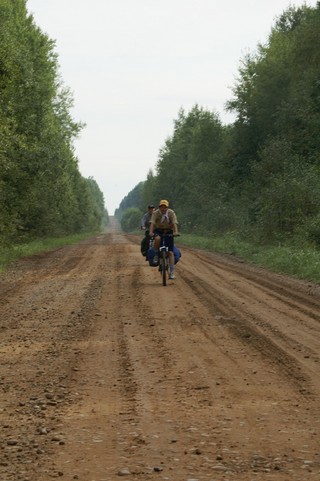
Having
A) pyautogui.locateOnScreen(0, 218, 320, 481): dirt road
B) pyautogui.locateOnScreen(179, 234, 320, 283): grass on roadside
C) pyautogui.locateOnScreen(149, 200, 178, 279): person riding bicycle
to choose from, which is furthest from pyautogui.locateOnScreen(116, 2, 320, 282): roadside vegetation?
pyautogui.locateOnScreen(0, 218, 320, 481): dirt road

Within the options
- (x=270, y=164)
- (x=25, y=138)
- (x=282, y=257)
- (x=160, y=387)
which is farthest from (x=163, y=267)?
(x=270, y=164)

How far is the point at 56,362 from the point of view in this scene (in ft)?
25.1

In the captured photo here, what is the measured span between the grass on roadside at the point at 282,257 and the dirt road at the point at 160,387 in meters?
4.86

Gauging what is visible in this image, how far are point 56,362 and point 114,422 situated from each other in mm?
2430

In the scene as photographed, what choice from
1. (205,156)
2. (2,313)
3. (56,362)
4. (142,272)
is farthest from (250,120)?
(56,362)

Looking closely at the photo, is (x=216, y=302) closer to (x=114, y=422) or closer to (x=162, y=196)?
(x=114, y=422)

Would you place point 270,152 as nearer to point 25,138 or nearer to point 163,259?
point 25,138

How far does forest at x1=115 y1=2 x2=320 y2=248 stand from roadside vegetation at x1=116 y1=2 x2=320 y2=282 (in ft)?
0.17

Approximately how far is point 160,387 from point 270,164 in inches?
1265

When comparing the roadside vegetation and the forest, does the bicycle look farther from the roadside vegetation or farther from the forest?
the forest

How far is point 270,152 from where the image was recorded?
124 feet

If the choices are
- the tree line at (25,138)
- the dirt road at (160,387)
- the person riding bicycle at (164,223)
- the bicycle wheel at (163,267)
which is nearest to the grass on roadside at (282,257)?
the person riding bicycle at (164,223)

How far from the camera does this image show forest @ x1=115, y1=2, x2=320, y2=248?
1122 inches

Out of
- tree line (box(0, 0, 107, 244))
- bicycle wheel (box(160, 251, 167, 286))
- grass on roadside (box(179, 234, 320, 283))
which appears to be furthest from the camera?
tree line (box(0, 0, 107, 244))
